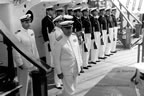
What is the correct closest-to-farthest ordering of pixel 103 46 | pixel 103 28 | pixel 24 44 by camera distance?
pixel 24 44 < pixel 103 28 < pixel 103 46

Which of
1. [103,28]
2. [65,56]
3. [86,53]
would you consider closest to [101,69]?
[86,53]

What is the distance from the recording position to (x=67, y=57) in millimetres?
4207

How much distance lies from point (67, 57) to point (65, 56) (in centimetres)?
4

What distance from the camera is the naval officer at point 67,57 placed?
417cm

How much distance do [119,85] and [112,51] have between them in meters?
3.69

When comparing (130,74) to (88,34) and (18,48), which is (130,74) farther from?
(18,48)

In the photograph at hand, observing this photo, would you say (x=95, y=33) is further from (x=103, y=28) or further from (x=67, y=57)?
(x=67, y=57)

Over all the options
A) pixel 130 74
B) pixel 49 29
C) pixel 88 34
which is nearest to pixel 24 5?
pixel 49 29

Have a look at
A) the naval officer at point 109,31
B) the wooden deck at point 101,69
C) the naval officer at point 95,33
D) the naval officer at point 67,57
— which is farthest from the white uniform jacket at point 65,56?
the naval officer at point 109,31

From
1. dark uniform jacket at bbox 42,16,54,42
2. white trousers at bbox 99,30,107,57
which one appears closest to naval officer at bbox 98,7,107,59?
white trousers at bbox 99,30,107,57

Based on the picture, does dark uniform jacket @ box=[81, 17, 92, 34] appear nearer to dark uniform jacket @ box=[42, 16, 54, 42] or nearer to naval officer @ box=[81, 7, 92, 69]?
naval officer @ box=[81, 7, 92, 69]

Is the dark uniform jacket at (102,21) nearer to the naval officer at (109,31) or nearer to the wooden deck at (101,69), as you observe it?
the naval officer at (109,31)

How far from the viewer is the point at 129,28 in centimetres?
930

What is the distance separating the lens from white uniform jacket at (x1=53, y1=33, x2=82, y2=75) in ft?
13.7
